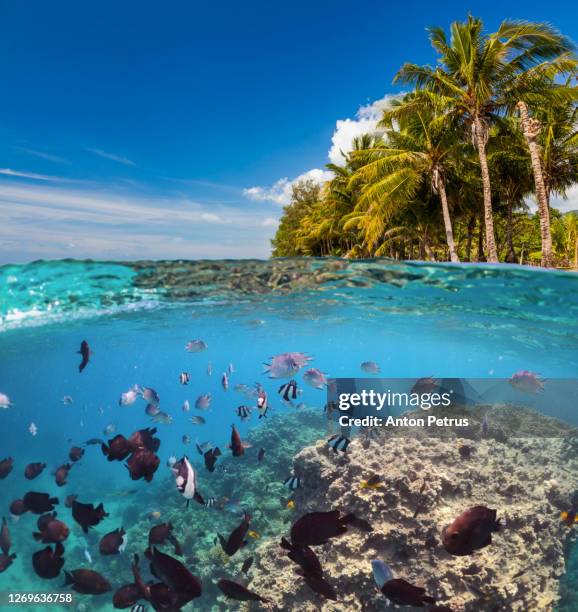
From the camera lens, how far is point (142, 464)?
5.61m

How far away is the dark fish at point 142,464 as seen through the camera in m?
5.61

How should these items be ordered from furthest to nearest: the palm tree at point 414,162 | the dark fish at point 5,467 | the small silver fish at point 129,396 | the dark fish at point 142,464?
the palm tree at point 414,162, the small silver fish at point 129,396, the dark fish at point 5,467, the dark fish at point 142,464

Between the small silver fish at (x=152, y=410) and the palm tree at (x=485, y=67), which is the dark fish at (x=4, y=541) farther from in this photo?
the palm tree at (x=485, y=67)

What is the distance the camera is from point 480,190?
2928 cm

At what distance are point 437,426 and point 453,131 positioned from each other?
18.3m

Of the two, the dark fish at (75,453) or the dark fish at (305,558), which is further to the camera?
the dark fish at (75,453)

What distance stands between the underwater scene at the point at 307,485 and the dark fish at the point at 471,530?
0.06 ft

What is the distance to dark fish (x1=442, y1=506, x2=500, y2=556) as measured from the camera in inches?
163

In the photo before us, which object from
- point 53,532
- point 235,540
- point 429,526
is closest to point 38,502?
point 53,532

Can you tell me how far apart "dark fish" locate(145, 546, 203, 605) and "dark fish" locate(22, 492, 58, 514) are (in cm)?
306

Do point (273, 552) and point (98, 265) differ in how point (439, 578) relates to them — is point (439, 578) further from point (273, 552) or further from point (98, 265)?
point (98, 265)

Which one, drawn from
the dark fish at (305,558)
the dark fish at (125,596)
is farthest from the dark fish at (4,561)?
the dark fish at (305,558)

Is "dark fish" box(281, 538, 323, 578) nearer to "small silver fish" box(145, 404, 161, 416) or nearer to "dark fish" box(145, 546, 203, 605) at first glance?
"dark fish" box(145, 546, 203, 605)

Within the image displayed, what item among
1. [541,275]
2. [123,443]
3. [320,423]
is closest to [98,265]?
[123,443]
